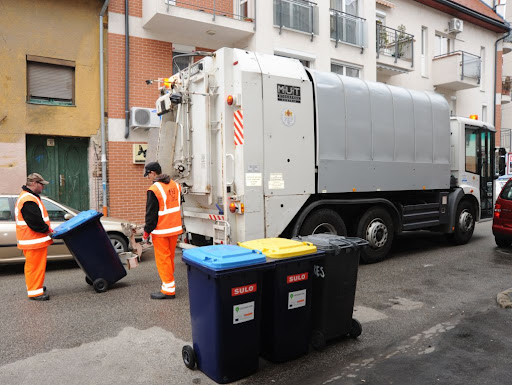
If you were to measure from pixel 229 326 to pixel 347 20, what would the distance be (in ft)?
44.5

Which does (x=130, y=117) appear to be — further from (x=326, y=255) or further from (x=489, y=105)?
(x=489, y=105)

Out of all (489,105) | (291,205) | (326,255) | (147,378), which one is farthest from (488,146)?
(489,105)

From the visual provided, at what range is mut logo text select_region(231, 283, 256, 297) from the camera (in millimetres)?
3264

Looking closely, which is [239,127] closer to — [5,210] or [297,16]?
[5,210]

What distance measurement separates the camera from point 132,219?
437 inches

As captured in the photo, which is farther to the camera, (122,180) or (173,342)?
(122,180)

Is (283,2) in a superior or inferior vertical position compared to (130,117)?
superior

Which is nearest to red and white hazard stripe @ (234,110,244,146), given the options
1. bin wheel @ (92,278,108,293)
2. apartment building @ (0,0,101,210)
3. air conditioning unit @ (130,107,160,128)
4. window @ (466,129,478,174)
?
bin wheel @ (92,278,108,293)

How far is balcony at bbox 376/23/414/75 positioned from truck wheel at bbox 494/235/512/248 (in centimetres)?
874

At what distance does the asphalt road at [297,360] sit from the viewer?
3.48 meters

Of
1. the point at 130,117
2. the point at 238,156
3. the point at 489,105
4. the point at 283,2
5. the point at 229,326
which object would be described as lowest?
the point at 229,326

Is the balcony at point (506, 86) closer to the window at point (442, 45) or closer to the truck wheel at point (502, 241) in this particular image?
the window at point (442, 45)

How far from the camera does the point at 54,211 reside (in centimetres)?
734

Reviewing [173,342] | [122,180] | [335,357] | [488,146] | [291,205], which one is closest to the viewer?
[335,357]
